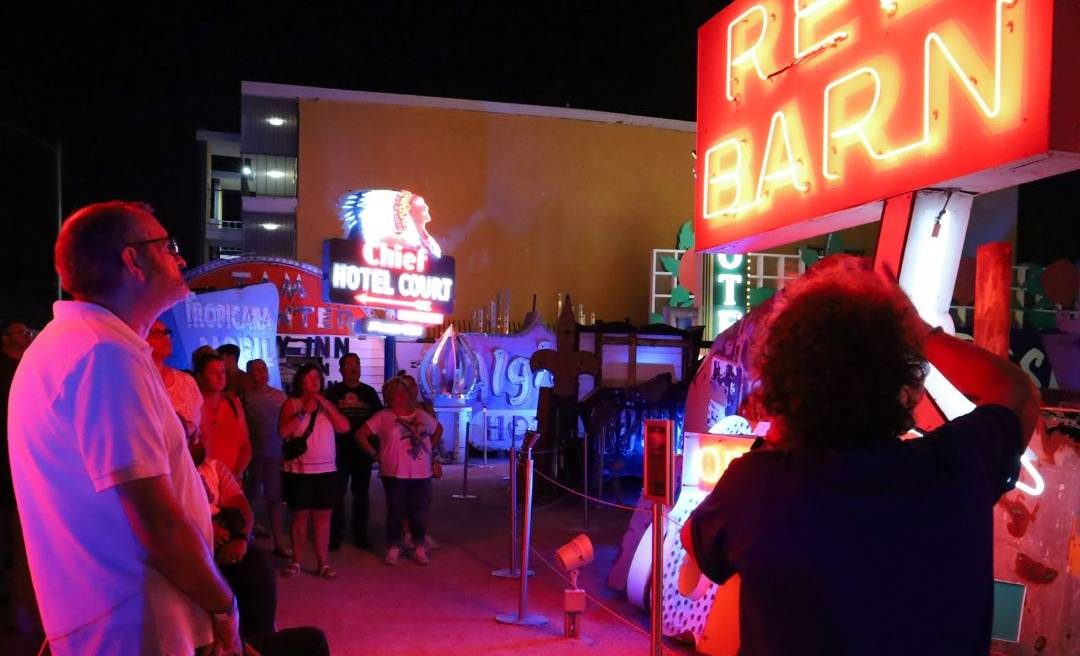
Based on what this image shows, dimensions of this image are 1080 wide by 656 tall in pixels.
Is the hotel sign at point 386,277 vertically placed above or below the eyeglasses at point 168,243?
above

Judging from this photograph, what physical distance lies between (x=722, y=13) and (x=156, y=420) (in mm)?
4675

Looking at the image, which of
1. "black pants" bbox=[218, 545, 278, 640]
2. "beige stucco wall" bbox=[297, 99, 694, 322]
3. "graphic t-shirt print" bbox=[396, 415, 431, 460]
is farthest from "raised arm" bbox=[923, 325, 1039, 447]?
"beige stucco wall" bbox=[297, 99, 694, 322]

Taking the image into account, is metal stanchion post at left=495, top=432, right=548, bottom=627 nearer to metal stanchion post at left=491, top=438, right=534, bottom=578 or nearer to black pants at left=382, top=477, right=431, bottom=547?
metal stanchion post at left=491, top=438, right=534, bottom=578

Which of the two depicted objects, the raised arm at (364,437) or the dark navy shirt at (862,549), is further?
the raised arm at (364,437)

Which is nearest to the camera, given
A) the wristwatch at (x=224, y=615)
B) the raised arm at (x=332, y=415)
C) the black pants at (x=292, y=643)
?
the wristwatch at (x=224, y=615)

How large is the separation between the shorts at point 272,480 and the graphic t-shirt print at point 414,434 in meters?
→ 1.31

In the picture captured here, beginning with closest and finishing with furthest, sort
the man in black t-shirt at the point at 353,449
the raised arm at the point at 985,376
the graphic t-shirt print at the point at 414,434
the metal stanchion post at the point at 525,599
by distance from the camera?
the raised arm at the point at 985,376 → the metal stanchion post at the point at 525,599 → the graphic t-shirt print at the point at 414,434 → the man in black t-shirt at the point at 353,449

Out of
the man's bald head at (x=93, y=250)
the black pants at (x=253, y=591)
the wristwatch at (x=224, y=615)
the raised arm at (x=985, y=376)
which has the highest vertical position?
the man's bald head at (x=93, y=250)

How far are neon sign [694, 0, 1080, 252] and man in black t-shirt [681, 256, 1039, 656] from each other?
2.00 m

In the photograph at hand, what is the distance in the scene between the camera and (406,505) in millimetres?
8078

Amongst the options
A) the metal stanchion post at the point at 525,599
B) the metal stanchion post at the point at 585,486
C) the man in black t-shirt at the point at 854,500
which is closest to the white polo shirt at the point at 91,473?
the man in black t-shirt at the point at 854,500

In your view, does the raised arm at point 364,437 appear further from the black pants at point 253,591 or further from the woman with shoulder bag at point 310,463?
the black pants at point 253,591

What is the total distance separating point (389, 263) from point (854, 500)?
1335cm

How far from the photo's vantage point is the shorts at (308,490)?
732 cm
